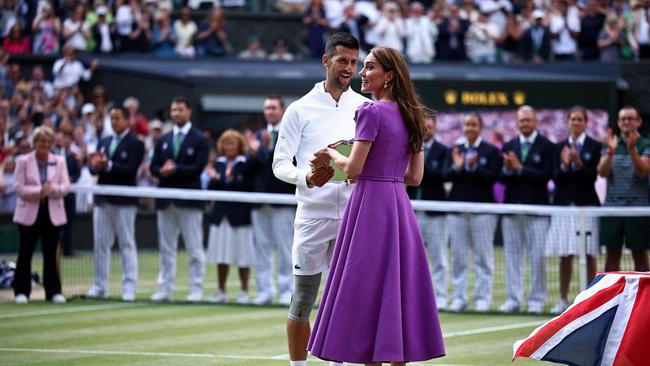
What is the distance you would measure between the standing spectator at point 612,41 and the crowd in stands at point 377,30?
0.07 ft

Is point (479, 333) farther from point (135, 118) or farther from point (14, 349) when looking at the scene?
point (135, 118)

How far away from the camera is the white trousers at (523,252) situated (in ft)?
45.9

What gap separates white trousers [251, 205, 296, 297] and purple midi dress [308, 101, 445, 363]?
7097mm

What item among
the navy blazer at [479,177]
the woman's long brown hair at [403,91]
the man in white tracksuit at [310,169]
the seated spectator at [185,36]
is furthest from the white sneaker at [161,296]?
the seated spectator at [185,36]

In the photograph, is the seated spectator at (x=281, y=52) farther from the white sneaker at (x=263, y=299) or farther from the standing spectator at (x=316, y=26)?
the white sneaker at (x=263, y=299)

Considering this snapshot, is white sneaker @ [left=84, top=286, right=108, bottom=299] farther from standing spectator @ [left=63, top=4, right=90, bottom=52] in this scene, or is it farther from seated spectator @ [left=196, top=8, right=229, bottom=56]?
seated spectator @ [left=196, top=8, right=229, bottom=56]

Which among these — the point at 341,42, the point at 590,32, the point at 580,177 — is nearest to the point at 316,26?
the point at 590,32

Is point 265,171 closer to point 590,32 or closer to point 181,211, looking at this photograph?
point 181,211

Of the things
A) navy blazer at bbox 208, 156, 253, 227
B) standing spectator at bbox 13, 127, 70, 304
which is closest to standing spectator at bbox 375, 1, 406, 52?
navy blazer at bbox 208, 156, 253, 227

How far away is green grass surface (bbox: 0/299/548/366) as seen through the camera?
34.6 ft

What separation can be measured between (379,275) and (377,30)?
19013mm

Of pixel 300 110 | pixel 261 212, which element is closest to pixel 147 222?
pixel 261 212

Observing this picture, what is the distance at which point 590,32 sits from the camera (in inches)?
1015

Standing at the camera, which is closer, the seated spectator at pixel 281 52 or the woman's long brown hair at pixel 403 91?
the woman's long brown hair at pixel 403 91
